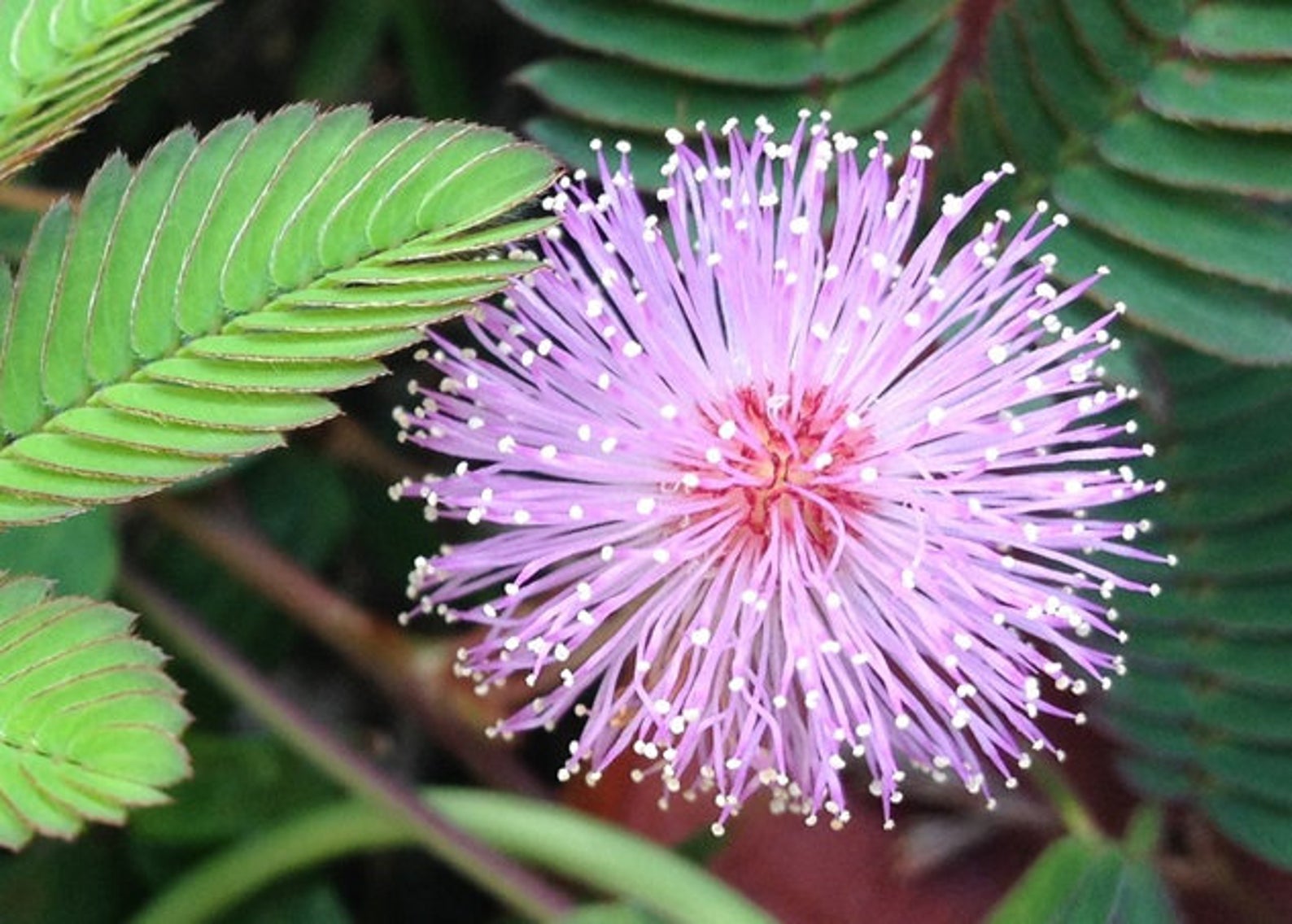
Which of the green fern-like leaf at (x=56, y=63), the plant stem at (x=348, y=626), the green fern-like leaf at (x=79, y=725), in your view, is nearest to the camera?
the green fern-like leaf at (x=79, y=725)

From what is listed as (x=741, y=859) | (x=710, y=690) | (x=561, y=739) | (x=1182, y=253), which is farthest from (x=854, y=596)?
(x=561, y=739)

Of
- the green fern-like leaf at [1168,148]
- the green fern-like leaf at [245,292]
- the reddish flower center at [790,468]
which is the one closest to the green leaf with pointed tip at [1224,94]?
the green fern-like leaf at [1168,148]

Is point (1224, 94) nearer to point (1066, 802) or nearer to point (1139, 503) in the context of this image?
point (1139, 503)

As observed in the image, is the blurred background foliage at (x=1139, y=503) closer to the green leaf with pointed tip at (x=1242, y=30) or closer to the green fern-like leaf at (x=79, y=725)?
the green leaf with pointed tip at (x=1242, y=30)

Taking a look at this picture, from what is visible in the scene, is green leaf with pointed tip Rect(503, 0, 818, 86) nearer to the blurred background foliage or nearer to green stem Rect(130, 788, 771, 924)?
the blurred background foliage

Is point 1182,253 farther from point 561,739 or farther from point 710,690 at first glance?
point 561,739

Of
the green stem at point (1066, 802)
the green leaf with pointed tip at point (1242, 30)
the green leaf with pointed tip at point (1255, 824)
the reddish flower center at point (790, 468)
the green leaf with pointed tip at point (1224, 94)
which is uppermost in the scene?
the green leaf with pointed tip at point (1242, 30)
